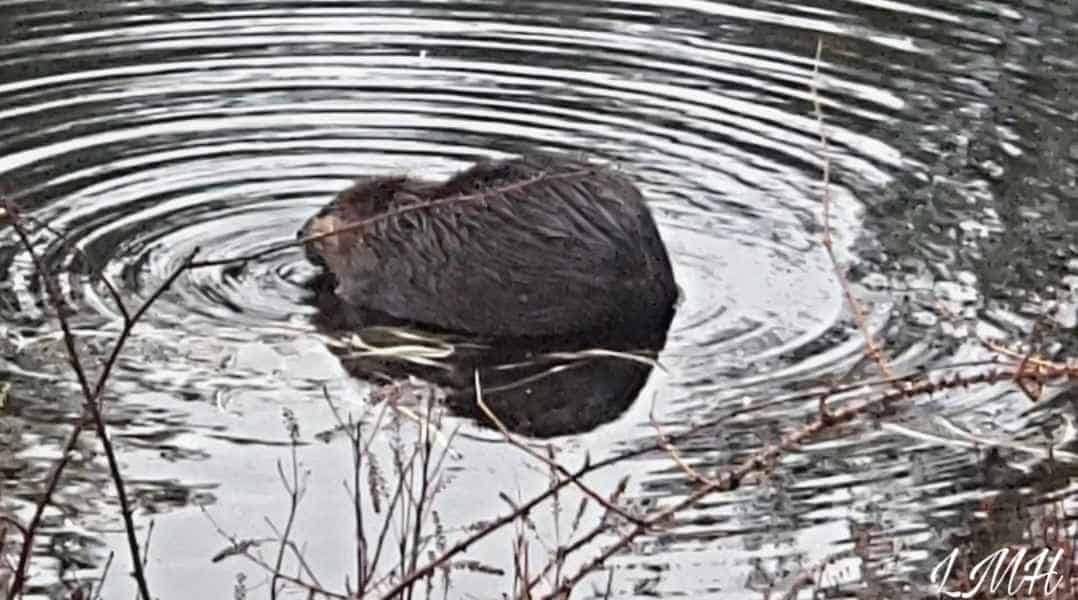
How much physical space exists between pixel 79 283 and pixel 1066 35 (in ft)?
16.4

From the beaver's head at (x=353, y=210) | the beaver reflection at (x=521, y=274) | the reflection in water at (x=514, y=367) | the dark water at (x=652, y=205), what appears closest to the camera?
the dark water at (x=652, y=205)

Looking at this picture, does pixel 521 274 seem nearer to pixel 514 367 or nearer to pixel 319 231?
pixel 514 367

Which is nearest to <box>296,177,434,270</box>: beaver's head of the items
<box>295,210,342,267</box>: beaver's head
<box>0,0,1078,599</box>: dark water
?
<box>295,210,342,267</box>: beaver's head

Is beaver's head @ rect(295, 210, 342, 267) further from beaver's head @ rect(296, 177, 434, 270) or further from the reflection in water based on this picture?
the reflection in water

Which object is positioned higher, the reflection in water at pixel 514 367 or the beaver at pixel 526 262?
the beaver at pixel 526 262

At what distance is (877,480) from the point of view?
5.83m

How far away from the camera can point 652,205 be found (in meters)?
8.11

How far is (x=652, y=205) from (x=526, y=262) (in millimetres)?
1225

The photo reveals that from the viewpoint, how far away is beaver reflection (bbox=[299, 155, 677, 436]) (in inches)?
269

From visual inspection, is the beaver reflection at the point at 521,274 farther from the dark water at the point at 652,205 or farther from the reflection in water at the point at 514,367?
the dark water at the point at 652,205

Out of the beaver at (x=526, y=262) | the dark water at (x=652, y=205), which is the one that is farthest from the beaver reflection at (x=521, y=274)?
the dark water at (x=652, y=205)

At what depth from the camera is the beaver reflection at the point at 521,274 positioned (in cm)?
684

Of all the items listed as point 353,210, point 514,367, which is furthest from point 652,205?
point 514,367

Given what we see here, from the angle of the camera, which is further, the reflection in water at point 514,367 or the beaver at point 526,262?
the beaver at point 526,262
